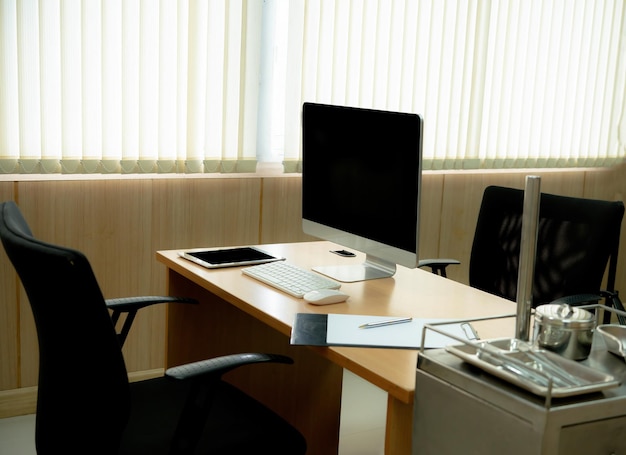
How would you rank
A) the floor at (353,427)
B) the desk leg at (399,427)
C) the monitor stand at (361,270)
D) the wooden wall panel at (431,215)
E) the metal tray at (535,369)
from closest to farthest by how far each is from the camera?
the metal tray at (535,369), the desk leg at (399,427), the monitor stand at (361,270), the floor at (353,427), the wooden wall panel at (431,215)

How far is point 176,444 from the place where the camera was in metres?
1.71

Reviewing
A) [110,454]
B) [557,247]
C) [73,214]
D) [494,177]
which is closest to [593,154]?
[494,177]

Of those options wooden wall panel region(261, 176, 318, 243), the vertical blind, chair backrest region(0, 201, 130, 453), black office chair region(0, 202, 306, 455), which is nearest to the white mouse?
black office chair region(0, 202, 306, 455)

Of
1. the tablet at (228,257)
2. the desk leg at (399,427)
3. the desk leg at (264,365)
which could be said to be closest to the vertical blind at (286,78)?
the tablet at (228,257)

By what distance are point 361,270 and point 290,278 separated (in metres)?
0.28

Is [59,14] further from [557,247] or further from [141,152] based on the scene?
[557,247]

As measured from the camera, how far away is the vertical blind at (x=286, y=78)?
9.87 ft

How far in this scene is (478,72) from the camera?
401 cm

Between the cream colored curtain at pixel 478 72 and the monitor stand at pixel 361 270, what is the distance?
1.03 m

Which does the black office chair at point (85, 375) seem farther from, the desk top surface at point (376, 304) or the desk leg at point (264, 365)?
the desk leg at point (264, 365)

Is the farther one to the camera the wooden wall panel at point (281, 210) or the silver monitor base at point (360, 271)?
the wooden wall panel at point (281, 210)

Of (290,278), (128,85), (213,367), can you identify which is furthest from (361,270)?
(128,85)

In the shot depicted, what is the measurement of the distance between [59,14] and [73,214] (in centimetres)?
76

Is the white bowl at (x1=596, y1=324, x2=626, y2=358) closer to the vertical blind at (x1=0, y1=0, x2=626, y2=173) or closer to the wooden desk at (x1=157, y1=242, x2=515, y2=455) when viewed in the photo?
the wooden desk at (x1=157, y1=242, x2=515, y2=455)
